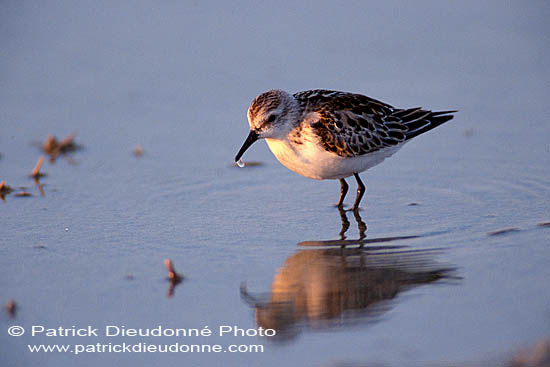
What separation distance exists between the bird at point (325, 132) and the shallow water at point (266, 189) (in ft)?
1.48

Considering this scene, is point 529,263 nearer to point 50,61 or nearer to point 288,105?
point 288,105

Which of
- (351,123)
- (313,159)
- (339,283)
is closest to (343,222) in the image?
(313,159)

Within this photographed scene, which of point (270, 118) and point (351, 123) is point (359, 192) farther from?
point (270, 118)

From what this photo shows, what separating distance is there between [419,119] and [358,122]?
0.84 m

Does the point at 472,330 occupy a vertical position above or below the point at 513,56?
below

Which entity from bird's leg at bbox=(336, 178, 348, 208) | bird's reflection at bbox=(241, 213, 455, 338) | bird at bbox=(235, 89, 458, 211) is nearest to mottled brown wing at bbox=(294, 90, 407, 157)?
bird at bbox=(235, 89, 458, 211)

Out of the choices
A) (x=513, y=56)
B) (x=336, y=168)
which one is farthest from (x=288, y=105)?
(x=513, y=56)

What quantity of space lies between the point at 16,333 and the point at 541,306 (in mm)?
3581

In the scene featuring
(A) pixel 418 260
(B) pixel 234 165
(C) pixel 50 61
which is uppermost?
(C) pixel 50 61

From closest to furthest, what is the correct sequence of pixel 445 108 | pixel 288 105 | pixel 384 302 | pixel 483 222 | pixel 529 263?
pixel 384 302
pixel 529 263
pixel 483 222
pixel 288 105
pixel 445 108

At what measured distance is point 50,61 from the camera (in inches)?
443

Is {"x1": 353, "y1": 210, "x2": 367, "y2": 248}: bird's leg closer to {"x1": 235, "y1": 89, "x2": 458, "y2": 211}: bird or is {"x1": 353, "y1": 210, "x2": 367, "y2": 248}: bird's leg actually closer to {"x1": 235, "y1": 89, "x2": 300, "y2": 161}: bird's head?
{"x1": 235, "y1": 89, "x2": 458, "y2": 211}: bird

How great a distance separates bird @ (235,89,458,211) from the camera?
735 cm

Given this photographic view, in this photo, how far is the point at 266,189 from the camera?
319 inches
